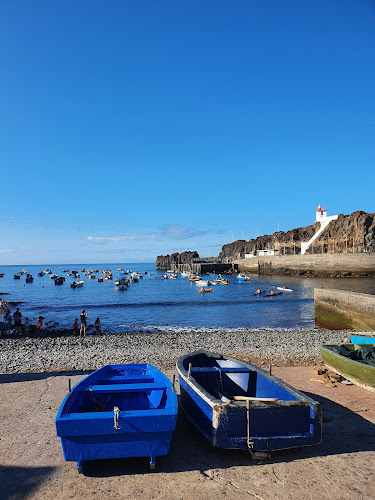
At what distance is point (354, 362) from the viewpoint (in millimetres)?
8703

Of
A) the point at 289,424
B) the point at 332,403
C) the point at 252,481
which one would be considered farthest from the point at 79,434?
the point at 332,403

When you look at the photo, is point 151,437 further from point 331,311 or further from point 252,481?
point 331,311

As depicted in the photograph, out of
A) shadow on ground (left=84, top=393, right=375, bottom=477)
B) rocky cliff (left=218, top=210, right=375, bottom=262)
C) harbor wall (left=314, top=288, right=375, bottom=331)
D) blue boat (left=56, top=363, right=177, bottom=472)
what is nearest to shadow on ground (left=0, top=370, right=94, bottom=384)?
shadow on ground (left=84, top=393, right=375, bottom=477)

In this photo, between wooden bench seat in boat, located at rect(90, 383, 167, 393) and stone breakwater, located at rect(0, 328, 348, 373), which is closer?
wooden bench seat in boat, located at rect(90, 383, 167, 393)

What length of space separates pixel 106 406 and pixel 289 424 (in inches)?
123

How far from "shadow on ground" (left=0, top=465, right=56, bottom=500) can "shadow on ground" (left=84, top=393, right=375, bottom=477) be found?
65 centimetres

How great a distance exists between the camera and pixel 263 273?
8819cm

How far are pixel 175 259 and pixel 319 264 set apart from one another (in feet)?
276

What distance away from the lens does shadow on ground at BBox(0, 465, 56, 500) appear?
4727 mm

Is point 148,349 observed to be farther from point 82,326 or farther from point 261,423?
point 261,423

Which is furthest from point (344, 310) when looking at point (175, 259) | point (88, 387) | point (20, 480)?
point (175, 259)

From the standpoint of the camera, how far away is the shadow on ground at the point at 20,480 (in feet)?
15.5

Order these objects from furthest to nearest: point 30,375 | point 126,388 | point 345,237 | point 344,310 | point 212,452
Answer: point 345,237
point 344,310
point 30,375
point 126,388
point 212,452

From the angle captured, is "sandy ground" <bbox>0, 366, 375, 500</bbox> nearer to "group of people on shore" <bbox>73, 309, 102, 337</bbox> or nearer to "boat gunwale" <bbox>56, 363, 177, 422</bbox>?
"boat gunwale" <bbox>56, 363, 177, 422</bbox>
